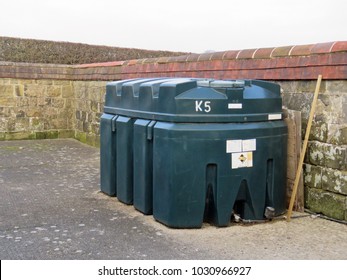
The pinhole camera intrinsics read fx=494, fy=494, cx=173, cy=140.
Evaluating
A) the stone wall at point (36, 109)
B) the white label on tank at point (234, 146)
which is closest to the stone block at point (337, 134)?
the white label on tank at point (234, 146)

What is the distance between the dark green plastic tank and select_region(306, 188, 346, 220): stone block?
0.30m

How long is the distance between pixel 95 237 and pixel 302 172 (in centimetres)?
217

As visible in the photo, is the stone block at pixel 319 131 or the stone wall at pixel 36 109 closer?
the stone block at pixel 319 131

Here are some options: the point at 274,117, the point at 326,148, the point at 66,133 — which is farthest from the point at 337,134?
the point at 66,133

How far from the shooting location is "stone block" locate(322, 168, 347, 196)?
4.55m

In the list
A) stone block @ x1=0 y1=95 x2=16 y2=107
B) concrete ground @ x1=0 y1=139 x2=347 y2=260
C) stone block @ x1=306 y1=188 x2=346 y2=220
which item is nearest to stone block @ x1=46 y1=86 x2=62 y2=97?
stone block @ x1=0 y1=95 x2=16 y2=107

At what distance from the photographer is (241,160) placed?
4.38m

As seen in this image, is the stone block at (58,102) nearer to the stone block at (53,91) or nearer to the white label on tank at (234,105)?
the stone block at (53,91)

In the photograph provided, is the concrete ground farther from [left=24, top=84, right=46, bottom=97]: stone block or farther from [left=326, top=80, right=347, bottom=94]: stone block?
[left=24, top=84, right=46, bottom=97]: stone block

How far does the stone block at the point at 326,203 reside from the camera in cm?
460

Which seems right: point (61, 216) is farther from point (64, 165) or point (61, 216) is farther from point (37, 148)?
point (37, 148)

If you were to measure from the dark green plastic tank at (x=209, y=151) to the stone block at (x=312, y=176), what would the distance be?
31 cm

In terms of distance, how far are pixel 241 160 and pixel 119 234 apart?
125cm

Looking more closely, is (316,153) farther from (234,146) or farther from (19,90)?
(19,90)
